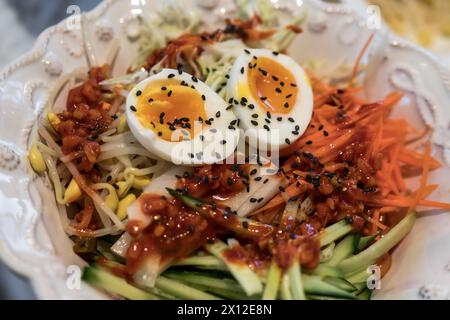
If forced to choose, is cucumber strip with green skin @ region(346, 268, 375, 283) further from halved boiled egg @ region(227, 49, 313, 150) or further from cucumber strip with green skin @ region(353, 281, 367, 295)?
halved boiled egg @ region(227, 49, 313, 150)

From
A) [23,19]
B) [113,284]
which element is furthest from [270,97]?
[23,19]

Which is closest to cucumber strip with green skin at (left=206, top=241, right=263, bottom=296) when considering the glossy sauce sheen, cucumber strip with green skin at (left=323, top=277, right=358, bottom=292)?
the glossy sauce sheen

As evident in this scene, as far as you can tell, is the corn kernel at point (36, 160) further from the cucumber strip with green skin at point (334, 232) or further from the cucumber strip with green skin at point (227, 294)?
the cucumber strip with green skin at point (334, 232)

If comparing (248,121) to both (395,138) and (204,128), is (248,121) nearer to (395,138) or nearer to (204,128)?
(204,128)

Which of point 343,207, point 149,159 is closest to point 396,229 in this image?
point 343,207

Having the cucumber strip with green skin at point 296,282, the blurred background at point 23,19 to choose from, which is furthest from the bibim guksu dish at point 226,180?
the blurred background at point 23,19

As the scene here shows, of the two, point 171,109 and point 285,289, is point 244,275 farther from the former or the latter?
point 171,109

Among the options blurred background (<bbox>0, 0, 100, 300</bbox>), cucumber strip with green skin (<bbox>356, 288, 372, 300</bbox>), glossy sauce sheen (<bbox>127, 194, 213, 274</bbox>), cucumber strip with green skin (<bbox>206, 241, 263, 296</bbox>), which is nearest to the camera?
cucumber strip with green skin (<bbox>206, 241, 263, 296</bbox>)
